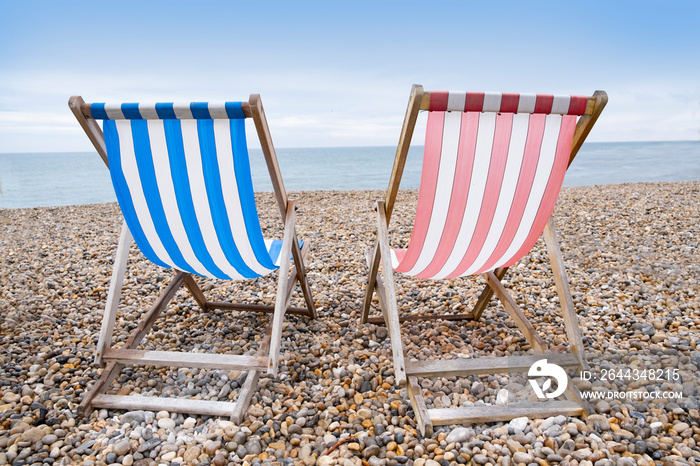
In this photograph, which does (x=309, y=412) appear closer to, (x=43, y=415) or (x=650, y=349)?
(x=43, y=415)

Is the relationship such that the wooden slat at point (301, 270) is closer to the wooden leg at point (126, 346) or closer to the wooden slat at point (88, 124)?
the wooden leg at point (126, 346)

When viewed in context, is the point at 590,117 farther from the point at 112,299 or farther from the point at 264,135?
the point at 112,299

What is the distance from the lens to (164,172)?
2.00m

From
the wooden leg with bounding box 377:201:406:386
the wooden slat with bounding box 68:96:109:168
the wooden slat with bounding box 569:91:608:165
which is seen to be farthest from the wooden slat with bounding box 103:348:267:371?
the wooden slat with bounding box 569:91:608:165

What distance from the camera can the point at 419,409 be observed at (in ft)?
6.21

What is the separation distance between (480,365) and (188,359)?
1423 millimetres

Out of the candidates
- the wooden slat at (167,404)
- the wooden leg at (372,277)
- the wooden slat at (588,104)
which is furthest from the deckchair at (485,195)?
the wooden slat at (167,404)

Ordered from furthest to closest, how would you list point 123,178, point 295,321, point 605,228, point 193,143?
point 605,228 → point 295,321 → point 123,178 → point 193,143

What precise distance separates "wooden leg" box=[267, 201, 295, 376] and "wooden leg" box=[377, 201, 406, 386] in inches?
18.5

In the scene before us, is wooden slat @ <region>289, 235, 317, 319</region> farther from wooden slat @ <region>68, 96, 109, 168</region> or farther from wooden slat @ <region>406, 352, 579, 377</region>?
wooden slat @ <region>68, 96, 109, 168</region>

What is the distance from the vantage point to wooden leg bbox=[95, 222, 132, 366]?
2.14 m

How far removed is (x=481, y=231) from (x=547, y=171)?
412 millimetres

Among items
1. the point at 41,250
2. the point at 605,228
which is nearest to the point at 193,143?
the point at 41,250

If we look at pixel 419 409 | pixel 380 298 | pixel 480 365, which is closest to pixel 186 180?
pixel 380 298
